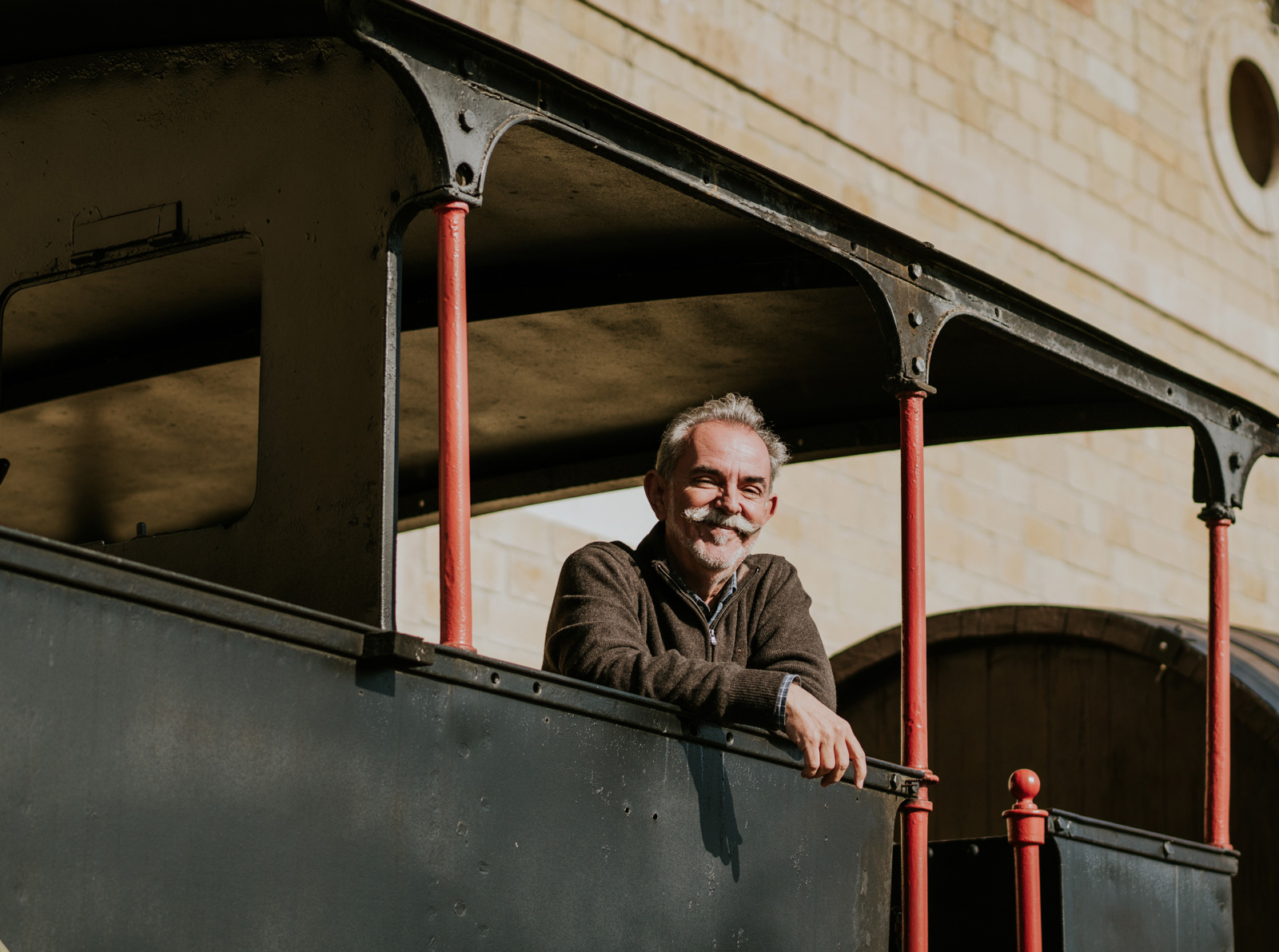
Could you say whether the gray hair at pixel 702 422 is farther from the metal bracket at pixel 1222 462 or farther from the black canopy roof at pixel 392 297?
the metal bracket at pixel 1222 462

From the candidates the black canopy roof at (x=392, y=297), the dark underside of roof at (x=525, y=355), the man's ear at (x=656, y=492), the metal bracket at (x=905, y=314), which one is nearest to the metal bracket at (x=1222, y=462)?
the black canopy roof at (x=392, y=297)

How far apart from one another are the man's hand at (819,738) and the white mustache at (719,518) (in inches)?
16.5

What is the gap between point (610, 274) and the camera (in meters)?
4.28

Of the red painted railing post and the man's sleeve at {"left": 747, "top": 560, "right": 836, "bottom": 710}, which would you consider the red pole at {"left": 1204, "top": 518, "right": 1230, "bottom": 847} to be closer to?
the red painted railing post

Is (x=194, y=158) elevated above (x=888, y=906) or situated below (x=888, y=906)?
above

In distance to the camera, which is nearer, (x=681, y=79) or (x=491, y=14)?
(x=491, y=14)

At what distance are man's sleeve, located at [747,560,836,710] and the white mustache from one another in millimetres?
140

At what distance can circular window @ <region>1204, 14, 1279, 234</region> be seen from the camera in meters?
15.4

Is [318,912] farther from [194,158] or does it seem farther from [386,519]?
[194,158]

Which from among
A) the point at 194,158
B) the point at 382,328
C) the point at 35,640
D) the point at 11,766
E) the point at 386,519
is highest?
the point at 194,158

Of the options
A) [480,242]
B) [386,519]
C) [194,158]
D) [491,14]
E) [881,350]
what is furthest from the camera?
[491,14]

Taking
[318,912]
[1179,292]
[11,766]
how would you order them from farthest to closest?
1. [1179,292]
2. [318,912]
3. [11,766]

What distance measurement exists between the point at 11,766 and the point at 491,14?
7636 mm

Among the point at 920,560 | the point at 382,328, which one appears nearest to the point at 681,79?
the point at 920,560
